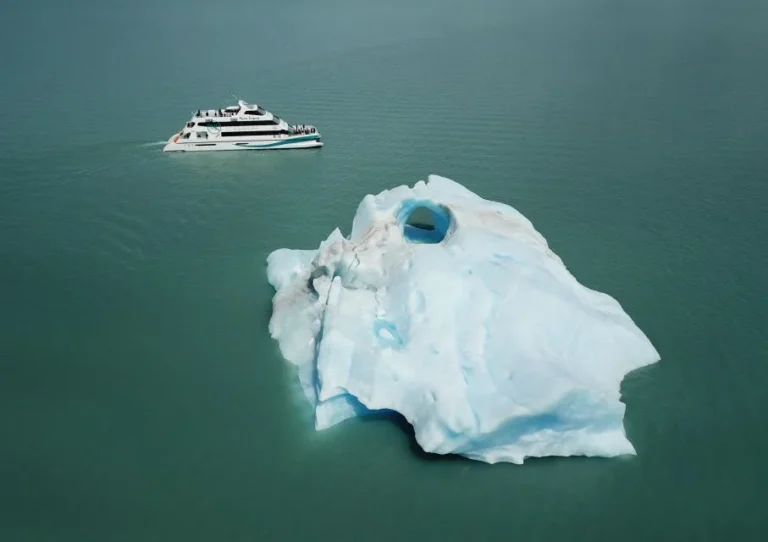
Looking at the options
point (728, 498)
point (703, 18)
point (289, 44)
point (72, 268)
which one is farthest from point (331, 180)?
point (703, 18)

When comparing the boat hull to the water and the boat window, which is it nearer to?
the boat window

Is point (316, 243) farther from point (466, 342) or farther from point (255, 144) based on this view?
point (255, 144)

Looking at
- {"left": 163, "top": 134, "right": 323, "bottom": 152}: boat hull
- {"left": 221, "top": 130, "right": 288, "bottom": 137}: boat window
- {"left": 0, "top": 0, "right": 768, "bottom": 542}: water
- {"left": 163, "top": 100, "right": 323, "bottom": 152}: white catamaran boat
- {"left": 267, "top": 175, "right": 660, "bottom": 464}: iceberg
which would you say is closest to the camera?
{"left": 0, "top": 0, "right": 768, "bottom": 542}: water

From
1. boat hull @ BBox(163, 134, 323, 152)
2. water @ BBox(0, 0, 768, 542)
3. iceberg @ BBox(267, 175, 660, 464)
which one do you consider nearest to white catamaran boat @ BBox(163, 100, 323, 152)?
boat hull @ BBox(163, 134, 323, 152)

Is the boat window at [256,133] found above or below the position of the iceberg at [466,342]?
above

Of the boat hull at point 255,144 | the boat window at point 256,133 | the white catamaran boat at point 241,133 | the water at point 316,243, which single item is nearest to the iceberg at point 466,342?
the water at point 316,243

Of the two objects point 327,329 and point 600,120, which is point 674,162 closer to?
point 600,120

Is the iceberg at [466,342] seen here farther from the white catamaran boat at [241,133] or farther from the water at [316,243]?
the white catamaran boat at [241,133]
